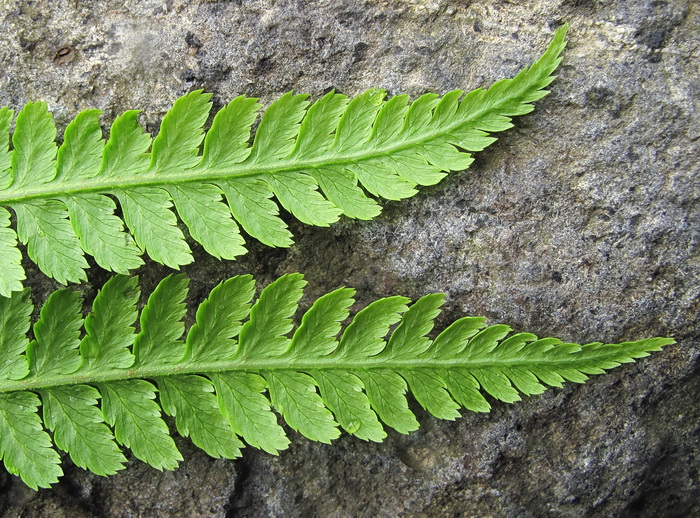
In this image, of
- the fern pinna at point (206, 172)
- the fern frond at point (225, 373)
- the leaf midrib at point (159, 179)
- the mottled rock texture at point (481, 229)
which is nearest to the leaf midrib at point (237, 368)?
the fern frond at point (225, 373)

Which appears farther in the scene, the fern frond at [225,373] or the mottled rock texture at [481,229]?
the mottled rock texture at [481,229]

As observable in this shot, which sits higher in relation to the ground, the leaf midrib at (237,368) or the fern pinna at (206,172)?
the fern pinna at (206,172)

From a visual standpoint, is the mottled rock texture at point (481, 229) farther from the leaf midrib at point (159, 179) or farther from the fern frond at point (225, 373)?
the leaf midrib at point (159, 179)

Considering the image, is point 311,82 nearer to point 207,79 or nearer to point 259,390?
point 207,79

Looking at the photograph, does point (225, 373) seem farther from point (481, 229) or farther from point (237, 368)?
point (481, 229)

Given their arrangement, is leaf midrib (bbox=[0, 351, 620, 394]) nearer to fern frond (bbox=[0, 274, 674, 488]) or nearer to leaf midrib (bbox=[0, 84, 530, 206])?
fern frond (bbox=[0, 274, 674, 488])

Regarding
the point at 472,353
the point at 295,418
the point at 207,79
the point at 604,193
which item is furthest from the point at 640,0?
the point at 295,418

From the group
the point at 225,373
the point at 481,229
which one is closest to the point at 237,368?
the point at 225,373
